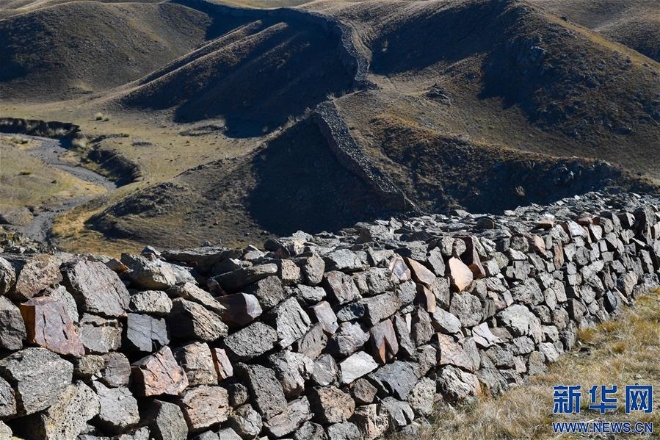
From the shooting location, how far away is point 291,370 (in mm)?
7020

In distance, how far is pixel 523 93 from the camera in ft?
195

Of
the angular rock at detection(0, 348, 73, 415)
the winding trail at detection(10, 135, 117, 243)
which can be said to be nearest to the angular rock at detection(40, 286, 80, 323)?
the angular rock at detection(0, 348, 73, 415)

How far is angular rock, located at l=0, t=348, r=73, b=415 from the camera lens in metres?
4.97

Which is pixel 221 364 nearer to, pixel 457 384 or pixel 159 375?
pixel 159 375

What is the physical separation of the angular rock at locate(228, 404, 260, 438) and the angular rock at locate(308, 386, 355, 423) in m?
0.78

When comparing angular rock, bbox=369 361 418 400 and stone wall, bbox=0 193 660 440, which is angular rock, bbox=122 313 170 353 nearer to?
stone wall, bbox=0 193 660 440

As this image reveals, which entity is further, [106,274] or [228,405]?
[228,405]

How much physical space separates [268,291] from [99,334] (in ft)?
5.98

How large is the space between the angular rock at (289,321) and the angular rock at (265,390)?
1.12 feet

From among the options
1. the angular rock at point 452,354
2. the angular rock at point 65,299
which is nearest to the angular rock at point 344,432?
the angular rock at point 452,354

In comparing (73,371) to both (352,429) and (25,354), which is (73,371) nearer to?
(25,354)

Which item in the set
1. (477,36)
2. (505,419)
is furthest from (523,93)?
(505,419)

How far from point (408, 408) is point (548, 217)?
630cm

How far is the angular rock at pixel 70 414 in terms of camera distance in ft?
16.8
